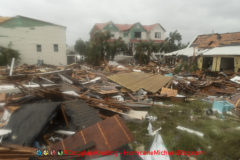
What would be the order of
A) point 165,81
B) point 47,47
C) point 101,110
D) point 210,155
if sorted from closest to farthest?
point 210,155 → point 101,110 → point 165,81 → point 47,47

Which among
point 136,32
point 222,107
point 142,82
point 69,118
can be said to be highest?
point 136,32

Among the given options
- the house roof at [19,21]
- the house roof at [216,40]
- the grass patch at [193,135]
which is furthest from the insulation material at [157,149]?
the house roof at [19,21]

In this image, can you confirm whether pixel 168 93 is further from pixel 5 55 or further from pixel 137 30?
pixel 137 30

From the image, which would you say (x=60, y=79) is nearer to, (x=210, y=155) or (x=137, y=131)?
(x=137, y=131)

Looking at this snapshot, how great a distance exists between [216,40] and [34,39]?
21268 mm

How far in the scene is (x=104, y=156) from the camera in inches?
86.5

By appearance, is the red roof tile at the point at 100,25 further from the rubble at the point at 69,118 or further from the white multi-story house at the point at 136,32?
the rubble at the point at 69,118

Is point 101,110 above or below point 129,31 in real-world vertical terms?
below

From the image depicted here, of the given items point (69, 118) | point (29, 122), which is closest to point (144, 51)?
point (69, 118)

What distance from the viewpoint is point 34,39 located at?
52.2 feet

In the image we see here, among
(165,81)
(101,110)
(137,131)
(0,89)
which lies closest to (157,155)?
(137,131)

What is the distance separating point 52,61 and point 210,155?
1822 centimetres

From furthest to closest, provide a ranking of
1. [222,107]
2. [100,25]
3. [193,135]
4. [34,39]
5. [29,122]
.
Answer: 1. [100,25]
2. [34,39]
3. [222,107]
4. [193,135]
5. [29,122]

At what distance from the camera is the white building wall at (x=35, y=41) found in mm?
14836
